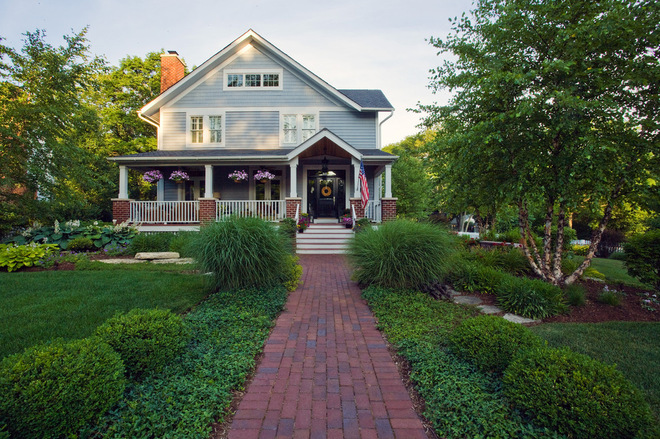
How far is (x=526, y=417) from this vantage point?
213 cm

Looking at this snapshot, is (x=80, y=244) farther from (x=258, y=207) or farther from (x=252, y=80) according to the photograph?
(x=252, y=80)

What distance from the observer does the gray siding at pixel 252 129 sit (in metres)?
13.7

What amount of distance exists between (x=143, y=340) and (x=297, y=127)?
476 inches

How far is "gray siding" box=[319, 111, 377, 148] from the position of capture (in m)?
13.6

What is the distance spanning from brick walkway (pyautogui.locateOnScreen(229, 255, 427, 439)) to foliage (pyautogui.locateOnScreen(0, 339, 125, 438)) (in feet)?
2.80

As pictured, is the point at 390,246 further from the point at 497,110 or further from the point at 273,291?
the point at 497,110

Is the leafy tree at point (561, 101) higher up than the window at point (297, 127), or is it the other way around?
the window at point (297, 127)

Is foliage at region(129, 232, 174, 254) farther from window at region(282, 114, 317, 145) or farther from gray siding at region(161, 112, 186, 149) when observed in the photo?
window at region(282, 114, 317, 145)

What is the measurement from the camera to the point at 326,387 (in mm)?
2580

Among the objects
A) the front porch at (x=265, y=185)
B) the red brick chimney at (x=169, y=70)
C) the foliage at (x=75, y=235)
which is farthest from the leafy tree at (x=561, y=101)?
the red brick chimney at (x=169, y=70)

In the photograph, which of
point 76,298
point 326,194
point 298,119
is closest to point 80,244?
point 76,298

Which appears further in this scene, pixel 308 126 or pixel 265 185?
pixel 265 185

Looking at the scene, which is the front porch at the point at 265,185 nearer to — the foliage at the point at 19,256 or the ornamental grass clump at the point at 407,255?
the foliage at the point at 19,256

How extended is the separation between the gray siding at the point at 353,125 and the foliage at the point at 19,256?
10085 millimetres
